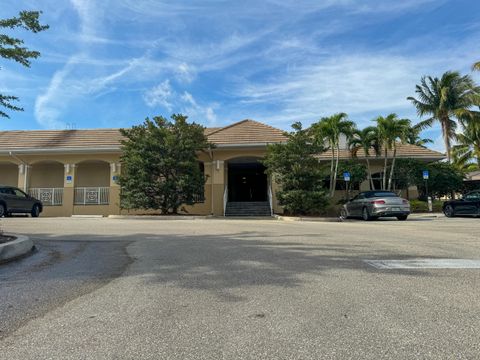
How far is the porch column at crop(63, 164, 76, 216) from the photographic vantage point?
24.9 m

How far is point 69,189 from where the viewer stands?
82.2ft

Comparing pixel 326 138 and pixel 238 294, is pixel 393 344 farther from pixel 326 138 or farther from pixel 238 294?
pixel 326 138

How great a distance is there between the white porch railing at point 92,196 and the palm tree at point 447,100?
27.8 meters

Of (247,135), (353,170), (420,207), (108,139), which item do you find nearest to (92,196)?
(108,139)

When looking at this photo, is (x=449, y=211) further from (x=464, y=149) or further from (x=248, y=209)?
(x=464, y=149)

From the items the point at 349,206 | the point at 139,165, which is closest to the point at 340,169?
the point at 349,206

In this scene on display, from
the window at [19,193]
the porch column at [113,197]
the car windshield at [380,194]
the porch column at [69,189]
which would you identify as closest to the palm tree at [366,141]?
the car windshield at [380,194]

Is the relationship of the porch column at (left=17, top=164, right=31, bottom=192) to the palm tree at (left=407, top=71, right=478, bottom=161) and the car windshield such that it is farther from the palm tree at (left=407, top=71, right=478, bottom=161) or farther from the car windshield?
the palm tree at (left=407, top=71, right=478, bottom=161)

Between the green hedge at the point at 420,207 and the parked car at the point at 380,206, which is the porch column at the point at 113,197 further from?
the green hedge at the point at 420,207

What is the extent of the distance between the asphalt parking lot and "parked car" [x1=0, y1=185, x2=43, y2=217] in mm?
13962

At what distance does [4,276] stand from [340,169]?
23016 mm

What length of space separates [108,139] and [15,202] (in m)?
7.76

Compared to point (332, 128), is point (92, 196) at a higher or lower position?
lower

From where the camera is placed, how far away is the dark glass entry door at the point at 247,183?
29.6 m
